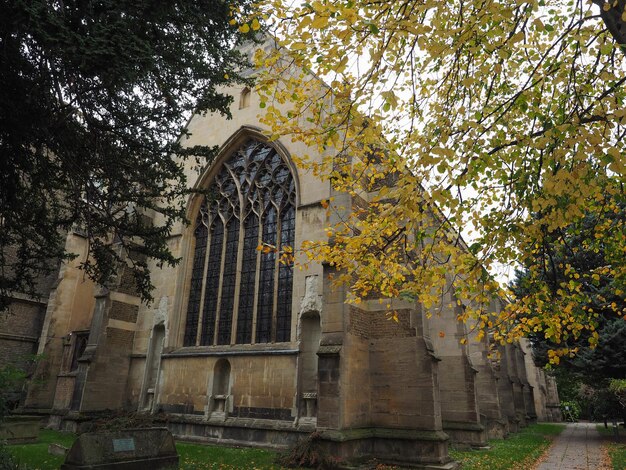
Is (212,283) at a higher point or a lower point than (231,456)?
higher

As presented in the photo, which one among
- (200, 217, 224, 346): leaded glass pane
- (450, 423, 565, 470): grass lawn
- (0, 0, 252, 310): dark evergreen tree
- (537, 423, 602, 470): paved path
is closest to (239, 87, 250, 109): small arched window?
(200, 217, 224, 346): leaded glass pane

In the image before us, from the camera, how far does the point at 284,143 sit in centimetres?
1441

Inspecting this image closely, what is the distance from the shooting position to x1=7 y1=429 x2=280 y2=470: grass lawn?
9.36 metres

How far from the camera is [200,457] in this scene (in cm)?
1030

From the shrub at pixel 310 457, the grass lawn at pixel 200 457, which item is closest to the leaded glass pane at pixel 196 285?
the grass lawn at pixel 200 457

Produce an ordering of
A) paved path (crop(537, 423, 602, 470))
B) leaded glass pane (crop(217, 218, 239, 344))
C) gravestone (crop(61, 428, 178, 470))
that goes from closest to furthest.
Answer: gravestone (crop(61, 428, 178, 470)) < paved path (crop(537, 423, 602, 470)) < leaded glass pane (crop(217, 218, 239, 344))

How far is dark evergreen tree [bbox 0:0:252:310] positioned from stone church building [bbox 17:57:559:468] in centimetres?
199

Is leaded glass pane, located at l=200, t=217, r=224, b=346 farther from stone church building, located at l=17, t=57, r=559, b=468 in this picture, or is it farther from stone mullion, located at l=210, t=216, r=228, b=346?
stone mullion, located at l=210, t=216, r=228, b=346

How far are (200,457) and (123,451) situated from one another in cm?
259

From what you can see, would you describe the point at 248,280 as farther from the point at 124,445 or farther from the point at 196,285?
the point at 124,445

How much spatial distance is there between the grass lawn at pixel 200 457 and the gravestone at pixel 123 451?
570 mm

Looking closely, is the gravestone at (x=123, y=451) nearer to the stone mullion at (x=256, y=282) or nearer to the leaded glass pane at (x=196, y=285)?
the stone mullion at (x=256, y=282)

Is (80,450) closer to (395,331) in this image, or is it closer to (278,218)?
(395,331)

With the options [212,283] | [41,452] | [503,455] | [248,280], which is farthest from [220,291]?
[503,455]
